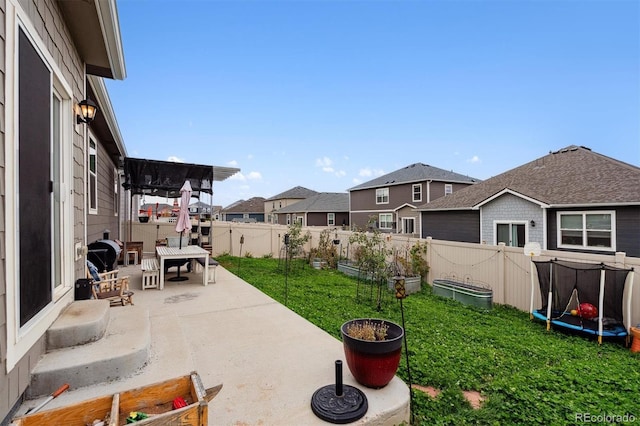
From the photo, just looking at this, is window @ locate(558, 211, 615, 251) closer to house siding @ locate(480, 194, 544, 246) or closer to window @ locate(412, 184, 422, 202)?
house siding @ locate(480, 194, 544, 246)

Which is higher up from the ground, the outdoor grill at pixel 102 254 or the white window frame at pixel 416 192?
the white window frame at pixel 416 192

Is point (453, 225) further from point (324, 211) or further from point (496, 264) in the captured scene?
point (324, 211)

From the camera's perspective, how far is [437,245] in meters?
8.45

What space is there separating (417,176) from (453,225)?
973 centimetres

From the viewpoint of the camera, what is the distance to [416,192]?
23.8 meters

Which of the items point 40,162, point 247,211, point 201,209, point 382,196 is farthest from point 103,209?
point 247,211

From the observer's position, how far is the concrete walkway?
90.0 inches

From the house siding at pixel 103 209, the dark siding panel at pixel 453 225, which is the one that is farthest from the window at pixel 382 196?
the house siding at pixel 103 209

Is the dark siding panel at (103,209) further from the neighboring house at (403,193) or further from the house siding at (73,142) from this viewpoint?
the neighboring house at (403,193)

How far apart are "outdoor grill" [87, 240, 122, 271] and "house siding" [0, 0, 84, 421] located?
2201 mm

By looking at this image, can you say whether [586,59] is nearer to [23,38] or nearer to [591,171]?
[591,171]

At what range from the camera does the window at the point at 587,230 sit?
9875 millimetres

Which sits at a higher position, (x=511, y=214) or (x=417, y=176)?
(x=417, y=176)

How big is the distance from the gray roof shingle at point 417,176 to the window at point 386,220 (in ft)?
8.54
